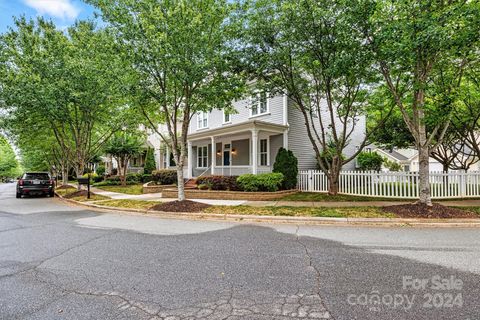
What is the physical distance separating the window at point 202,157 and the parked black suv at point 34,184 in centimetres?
1053

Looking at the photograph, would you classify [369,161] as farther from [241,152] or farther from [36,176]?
[36,176]

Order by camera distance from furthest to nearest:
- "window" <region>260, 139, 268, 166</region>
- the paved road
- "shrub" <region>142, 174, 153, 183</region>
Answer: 1. "shrub" <region>142, 174, 153, 183</region>
2. "window" <region>260, 139, 268, 166</region>
3. the paved road

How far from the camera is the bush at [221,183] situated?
1367 centimetres

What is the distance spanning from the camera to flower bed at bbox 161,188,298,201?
1238 centimetres

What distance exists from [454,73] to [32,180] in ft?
78.0

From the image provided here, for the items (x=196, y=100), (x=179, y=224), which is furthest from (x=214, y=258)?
(x=196, y=100)

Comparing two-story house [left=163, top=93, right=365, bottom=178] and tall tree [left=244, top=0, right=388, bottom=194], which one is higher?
tall tree [left=244, top=0, right=388, bottom=194]

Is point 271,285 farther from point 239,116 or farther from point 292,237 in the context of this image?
point 239,116

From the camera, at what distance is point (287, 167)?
13938 mm

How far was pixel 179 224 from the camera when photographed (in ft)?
25.5

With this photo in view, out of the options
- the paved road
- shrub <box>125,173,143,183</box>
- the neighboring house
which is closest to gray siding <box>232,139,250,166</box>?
the paved road

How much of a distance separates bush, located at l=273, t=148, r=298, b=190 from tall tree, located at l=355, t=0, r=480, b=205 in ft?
20.3

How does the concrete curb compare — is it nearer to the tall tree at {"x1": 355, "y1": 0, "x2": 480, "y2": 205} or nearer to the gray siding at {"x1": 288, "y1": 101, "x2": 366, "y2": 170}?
the tall tree at {"x1": 355, "y1": 0, "x2": 480, "y2": 205}

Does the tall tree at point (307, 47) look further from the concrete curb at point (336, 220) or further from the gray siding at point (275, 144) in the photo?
the concrete curb at point (336, 220)
